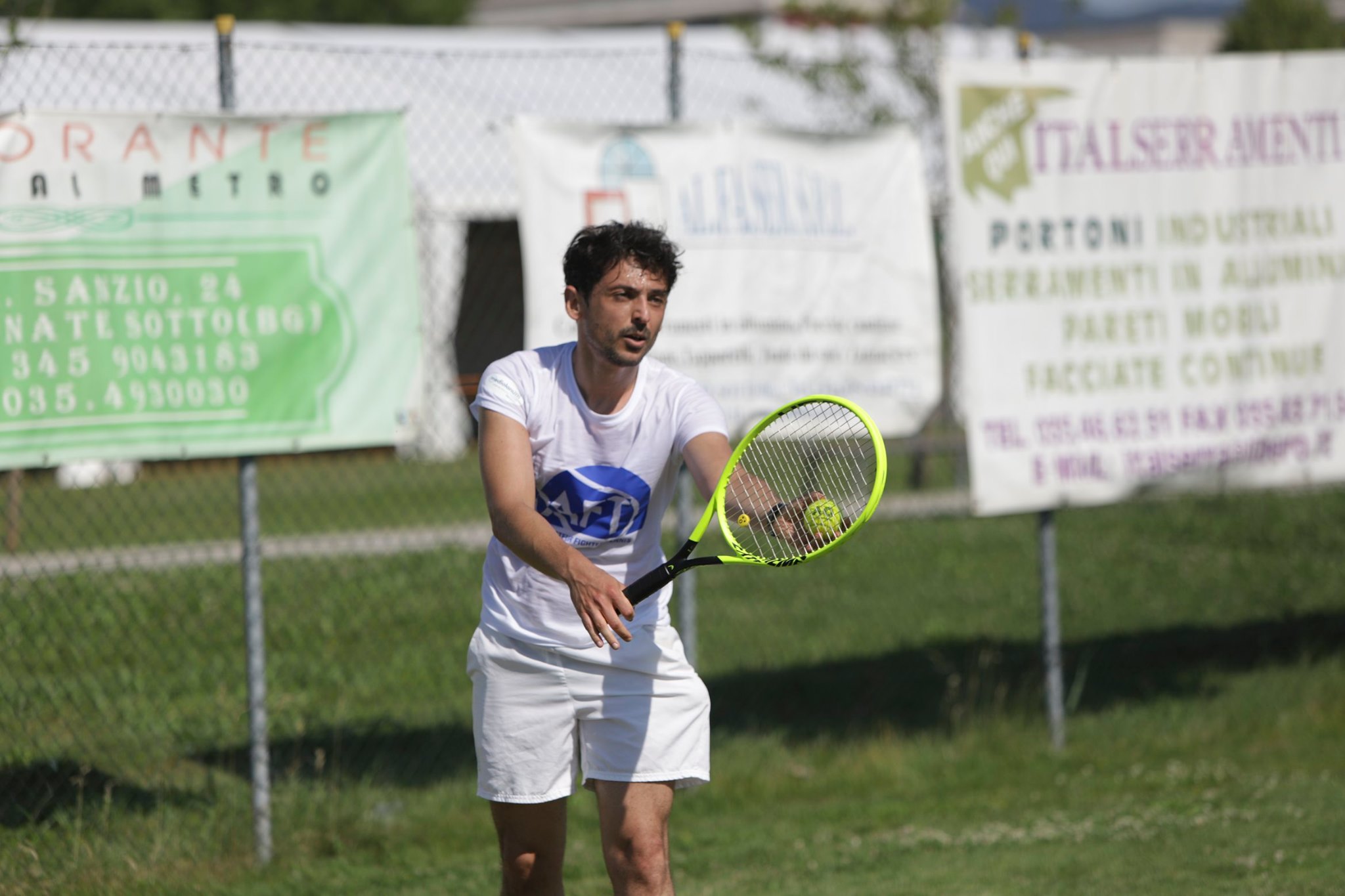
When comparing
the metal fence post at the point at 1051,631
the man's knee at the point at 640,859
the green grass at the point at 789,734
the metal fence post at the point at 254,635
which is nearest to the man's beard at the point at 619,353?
the man's knee at the point at 640,859

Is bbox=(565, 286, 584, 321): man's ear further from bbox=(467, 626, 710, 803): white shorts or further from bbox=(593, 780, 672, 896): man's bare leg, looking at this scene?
Answer: bbox=(593, 780, 672, 896): man's bare leg

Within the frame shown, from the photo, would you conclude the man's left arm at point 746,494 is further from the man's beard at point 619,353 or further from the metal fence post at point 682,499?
the metal fence post at point 682,499

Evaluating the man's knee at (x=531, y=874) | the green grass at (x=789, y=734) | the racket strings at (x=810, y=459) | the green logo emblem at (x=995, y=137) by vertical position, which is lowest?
the green grass at (x=789, y=734)

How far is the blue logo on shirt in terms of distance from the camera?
3824 mm

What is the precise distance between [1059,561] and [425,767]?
5.75 metres

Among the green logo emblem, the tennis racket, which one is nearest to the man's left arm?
the tennis racket

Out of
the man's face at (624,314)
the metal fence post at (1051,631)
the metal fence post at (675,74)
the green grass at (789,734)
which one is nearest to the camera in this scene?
the man's face at (624,314)

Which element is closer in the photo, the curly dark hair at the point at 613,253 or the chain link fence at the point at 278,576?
the curly dark hair at the point at 613,253

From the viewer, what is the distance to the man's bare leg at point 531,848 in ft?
12.8

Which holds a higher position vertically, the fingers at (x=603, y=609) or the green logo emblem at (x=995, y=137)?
the green logo emblem at (x=995, y=137)

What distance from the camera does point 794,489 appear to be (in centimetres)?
396

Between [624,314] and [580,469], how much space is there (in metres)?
0.43

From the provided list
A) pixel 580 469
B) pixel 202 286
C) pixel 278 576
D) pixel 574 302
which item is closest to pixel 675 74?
pixel 202 286

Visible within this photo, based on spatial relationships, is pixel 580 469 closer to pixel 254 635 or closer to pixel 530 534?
pixel 530 534
